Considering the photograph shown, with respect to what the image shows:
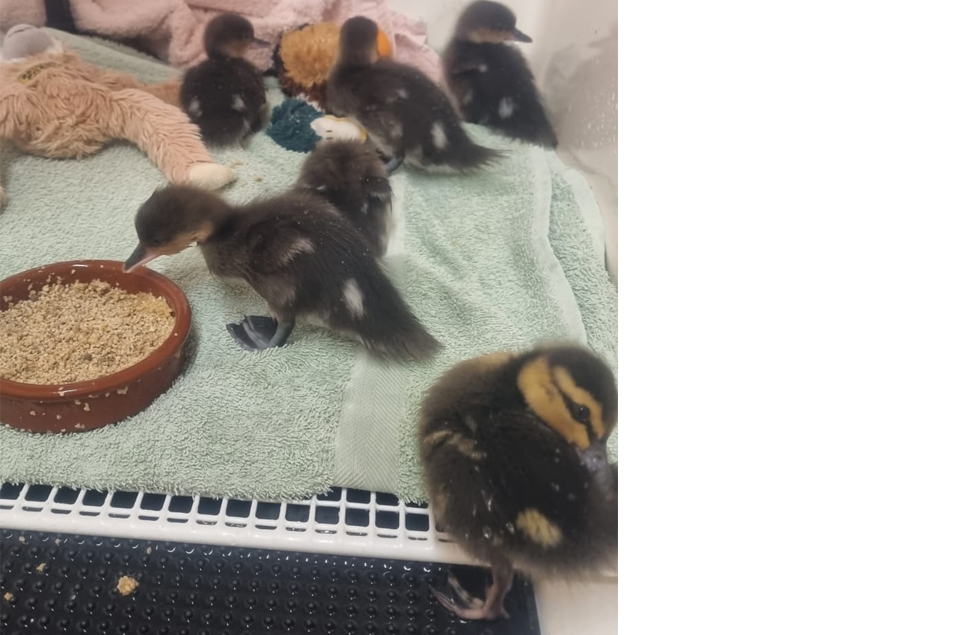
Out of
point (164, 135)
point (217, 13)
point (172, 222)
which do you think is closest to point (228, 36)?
point (217, 13)

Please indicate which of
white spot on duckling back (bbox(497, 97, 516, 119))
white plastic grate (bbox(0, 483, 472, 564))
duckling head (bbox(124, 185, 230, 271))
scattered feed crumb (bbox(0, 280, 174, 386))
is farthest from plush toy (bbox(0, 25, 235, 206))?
white spot on duckling back (bbox(497, 97, 516, 119))

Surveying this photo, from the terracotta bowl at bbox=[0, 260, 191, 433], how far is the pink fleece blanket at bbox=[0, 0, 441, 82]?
634 mm

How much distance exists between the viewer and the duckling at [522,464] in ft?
1.69

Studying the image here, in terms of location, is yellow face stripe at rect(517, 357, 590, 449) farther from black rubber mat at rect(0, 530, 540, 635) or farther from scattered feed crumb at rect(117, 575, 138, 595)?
scattered feed crumb at rect(117, 575, 138, 595)

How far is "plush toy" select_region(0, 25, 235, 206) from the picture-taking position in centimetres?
100

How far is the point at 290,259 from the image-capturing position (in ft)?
2.68

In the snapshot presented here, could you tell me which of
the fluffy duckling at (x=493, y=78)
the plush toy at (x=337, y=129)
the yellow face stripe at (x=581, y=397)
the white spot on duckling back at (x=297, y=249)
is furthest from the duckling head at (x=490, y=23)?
the yellow face stripe at (x=581, y=397)

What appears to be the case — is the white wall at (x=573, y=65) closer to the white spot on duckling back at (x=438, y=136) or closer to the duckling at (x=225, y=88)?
the white spot on duckling back at (x=438, y=136)

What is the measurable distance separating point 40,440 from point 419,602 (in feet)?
1.51

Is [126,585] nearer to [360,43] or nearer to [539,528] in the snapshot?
[539,528]

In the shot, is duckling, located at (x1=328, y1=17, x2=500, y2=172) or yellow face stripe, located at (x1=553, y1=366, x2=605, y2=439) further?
duckling, located at (x1=328, y1=17, x2=500, y2=172)

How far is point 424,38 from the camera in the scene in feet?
4.20

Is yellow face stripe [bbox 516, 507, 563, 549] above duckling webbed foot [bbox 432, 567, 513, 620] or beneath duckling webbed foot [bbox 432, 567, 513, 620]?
above
